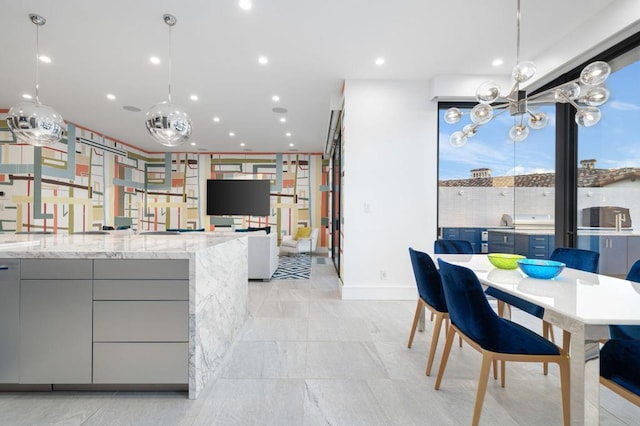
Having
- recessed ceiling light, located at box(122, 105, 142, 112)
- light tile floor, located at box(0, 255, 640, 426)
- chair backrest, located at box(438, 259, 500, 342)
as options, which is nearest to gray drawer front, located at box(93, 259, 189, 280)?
light tile floor, located at box(0, 255, 640, 426)

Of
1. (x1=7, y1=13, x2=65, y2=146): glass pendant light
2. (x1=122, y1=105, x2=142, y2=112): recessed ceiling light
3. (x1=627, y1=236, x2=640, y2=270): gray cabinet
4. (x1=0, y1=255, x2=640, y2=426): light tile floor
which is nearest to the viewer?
(x1=0, y1=255, x2=640, y2=426): light tile floor

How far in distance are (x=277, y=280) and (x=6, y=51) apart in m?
4.38

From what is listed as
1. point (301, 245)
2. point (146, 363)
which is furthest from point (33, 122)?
point (301, 245)

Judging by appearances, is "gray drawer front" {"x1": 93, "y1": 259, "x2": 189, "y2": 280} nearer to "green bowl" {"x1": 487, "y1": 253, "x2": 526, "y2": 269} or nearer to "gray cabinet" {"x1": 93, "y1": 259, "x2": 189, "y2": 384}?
"gray cabinet" {"x1": 93, "y1": 259, "x2": 189, "y2": 384}

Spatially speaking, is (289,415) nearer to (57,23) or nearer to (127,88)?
(57,23)

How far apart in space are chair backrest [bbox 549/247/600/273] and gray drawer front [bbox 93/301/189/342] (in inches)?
114

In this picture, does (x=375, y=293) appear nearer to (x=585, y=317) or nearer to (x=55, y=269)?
(x=585, y=317)

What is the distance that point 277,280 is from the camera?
5.02 meters

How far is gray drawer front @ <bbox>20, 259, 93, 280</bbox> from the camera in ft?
5.96

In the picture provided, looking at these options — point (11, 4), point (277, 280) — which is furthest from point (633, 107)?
point (11, 4)

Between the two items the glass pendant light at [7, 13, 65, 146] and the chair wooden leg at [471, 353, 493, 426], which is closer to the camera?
the chair wooden leg at [471, 353, 493, 426]

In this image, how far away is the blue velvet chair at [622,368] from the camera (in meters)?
1.20

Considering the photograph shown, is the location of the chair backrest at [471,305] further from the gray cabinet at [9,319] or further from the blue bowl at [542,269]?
the gray cabinet at [9,319]

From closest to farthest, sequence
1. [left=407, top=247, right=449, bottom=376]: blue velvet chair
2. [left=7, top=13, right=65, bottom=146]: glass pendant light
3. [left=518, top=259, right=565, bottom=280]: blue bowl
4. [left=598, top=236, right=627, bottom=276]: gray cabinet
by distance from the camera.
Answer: [left=518, top=259, right=565, bottom=280]: blue bowl, [left=407, top=247, right=449, bottom=376]: blue velvet chair, [left=7, top=13, right=65, bottom=146]: glass pendant light, [left=598, top=236, right=627, bottom=276]: gray cabinet
